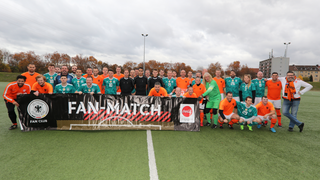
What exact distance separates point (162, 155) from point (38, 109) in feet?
13.3

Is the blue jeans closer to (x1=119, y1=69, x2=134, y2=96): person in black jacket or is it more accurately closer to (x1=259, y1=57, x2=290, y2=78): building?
(x1=119, y1=69, x2=134, y2=96): person in black jacket

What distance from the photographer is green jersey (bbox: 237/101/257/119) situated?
5.06m

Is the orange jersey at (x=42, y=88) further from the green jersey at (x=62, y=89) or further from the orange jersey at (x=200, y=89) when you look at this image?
the orange jersey at (x=200, y=89)

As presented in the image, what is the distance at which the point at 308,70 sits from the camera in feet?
288

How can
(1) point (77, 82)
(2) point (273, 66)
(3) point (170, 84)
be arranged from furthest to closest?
(2) point (273, 66) < (3) point (170, 84) < (1) point (77, 82)

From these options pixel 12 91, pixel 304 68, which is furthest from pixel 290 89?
pixel 304 68

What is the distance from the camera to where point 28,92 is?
4.72m

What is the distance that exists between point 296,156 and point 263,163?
954 mm

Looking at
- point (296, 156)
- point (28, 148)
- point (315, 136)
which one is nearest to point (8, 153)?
point (28, 148)

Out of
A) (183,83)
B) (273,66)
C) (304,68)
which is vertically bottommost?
(183,83)

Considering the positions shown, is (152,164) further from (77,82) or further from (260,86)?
(260,86)

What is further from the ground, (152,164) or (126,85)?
(126,85)

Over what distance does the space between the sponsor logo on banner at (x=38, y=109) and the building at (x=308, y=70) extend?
381ft

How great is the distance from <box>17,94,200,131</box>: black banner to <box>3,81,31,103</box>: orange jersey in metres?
0.25
